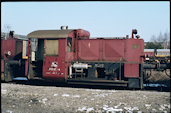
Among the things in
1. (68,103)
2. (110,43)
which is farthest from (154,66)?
(68,103)

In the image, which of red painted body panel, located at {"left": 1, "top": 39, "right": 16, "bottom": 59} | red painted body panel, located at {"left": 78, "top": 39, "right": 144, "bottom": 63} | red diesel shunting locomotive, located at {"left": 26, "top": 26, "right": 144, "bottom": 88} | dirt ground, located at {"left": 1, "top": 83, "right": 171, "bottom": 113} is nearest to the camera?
dirt ground, located at {"left": 1, "top": 83, "right": 171, "bottom": 113}

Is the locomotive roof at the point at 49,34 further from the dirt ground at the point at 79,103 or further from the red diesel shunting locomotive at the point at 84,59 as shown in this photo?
the dirt ground at the point at 79,103

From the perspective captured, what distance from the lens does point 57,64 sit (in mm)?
10742

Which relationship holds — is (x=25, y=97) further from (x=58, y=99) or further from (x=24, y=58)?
(x=24, y=58)

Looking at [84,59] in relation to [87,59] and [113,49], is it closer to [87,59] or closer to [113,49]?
[87,59]

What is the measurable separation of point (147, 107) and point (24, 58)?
30.4 ft

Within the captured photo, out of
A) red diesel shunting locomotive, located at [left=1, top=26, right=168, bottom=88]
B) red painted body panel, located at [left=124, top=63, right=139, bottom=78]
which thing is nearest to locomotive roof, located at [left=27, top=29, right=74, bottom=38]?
red diesel shunting locomotive, located at [left=1, top=26, right=168, bottom=88]

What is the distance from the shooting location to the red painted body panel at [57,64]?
10.6 metres

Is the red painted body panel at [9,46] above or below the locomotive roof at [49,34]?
below

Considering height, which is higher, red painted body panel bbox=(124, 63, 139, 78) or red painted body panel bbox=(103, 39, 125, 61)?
red painted body panel bbox=(103, 39, 125, 61)

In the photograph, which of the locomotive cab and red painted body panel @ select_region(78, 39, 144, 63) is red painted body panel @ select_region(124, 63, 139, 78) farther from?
the locomotive cab

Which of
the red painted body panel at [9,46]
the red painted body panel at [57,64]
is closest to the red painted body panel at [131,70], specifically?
the red painted body panel at [57,64]

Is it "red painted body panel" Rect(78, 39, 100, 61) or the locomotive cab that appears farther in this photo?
"red painted body panel" Rect(78, 39, 100, 61)

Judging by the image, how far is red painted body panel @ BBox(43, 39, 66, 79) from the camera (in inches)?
419
